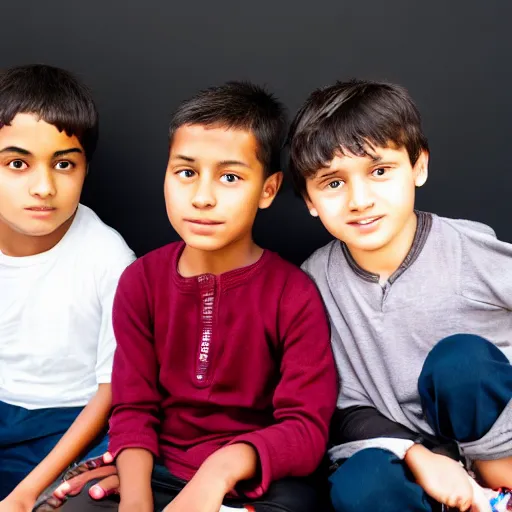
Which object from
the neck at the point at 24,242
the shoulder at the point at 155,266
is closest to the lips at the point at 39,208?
the neck at the point at 24,242

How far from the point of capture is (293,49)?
2090 millimetres

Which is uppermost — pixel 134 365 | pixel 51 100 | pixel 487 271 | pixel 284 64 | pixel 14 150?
pixel 284 64

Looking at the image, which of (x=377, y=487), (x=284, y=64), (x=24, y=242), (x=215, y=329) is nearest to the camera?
(x=377, y=487)

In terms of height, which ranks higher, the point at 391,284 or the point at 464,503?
the point at 391,284

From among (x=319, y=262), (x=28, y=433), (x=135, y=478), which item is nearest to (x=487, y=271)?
(x=319, y=262)

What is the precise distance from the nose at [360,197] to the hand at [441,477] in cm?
46

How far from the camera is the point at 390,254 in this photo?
173 centimetres

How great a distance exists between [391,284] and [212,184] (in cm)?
41

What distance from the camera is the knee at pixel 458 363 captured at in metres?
1.51

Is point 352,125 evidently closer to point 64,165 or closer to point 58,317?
point 64,165

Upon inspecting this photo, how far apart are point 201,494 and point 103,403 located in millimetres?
423

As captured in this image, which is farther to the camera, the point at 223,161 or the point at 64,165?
the point at 64,165

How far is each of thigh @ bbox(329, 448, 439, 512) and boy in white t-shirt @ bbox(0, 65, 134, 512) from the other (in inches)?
21.5

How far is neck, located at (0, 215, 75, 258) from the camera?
1923mm
